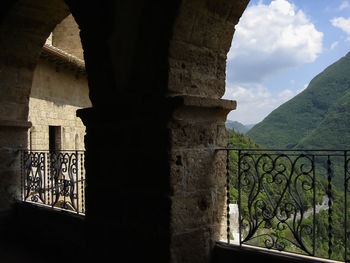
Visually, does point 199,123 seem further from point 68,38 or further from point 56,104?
point 68,38

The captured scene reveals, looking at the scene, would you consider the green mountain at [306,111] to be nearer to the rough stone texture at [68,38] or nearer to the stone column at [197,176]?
the rough stone texture at [68,38]

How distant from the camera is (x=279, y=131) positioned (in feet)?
159

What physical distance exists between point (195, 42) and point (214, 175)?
3.33 ft

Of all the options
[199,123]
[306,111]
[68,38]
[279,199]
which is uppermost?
[68,38]

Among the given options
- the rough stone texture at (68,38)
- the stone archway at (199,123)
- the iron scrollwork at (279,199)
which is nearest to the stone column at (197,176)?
the stone archway at (199,123)

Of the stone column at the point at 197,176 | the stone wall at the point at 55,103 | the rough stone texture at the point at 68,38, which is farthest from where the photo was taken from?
the rough stone texture at the point at 68,38

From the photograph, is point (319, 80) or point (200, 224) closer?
point (200, 224)

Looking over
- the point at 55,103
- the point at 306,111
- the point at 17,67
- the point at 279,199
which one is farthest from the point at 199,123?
the point at 306,111

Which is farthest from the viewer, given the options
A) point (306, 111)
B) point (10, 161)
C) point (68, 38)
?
point (306, 111)

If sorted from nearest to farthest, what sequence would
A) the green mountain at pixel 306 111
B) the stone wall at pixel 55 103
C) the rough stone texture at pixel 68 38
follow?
the stone wall at pixel 55 103 → the rough stone texture at pixel 68 38 → the green mountain at pixel 306 111

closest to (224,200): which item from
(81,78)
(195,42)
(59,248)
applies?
(195,42)

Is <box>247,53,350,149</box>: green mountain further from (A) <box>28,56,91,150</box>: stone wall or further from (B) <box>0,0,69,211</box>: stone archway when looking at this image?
(B) <box>0,0,69,211</box>: stone archway

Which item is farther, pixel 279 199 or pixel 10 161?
pixel 10 161

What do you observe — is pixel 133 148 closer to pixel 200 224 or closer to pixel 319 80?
pixel 200 224
